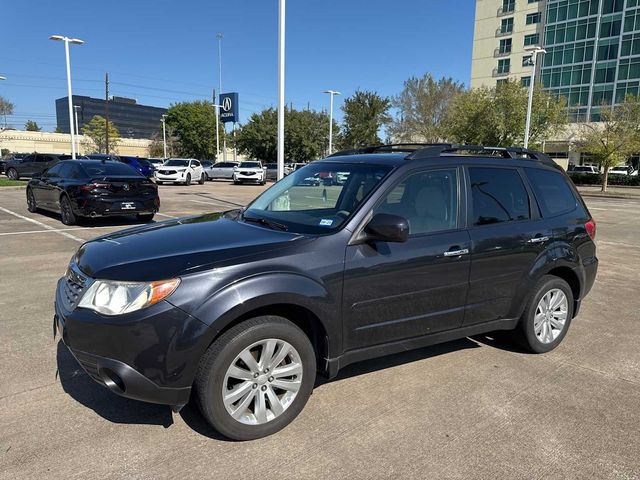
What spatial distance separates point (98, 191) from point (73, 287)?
27.2ft

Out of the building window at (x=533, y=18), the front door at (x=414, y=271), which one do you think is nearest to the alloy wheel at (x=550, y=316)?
the front door at (x=414, y=271)

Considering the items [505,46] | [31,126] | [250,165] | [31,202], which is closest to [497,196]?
[31,202]

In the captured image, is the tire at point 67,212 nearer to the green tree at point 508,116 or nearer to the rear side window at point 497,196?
the rear side window at point 497,196

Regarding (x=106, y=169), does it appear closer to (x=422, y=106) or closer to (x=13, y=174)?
(x=13, y=174)

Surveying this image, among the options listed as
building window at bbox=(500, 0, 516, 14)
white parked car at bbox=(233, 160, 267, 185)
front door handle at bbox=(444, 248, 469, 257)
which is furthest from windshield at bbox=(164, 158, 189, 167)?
building window at bbox=(500, 0, 516, 14)

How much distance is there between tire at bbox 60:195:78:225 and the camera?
11062 millimetres

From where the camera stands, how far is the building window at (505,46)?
68.1m

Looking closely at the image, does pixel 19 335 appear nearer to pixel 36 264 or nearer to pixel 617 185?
pixel 36 264

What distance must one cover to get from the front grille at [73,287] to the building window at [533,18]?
75.2m

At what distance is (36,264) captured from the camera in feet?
24.1

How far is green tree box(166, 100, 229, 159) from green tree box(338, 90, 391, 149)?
28.5 meters

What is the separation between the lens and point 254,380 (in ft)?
9.59

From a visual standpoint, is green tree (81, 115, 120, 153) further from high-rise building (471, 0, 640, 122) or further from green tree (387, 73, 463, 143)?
high-rise building (471, 0, 640, 122)

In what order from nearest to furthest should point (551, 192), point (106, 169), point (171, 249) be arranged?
1. point (171, 249)
2. point (551, 192)
3. point (106, 169)
